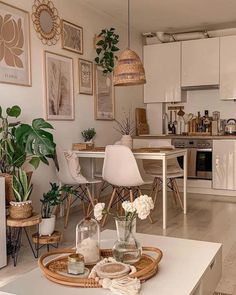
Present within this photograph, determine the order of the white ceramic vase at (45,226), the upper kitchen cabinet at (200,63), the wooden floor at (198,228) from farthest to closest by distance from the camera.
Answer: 1. the upper kitchen cabinet at (200,63)
2. the white ceramic vase at (45,226)
3. the wooden floor at (198,228)

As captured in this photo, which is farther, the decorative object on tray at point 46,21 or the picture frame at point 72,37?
the picture frame at point 72,37

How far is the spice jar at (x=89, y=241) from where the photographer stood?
1.64 m

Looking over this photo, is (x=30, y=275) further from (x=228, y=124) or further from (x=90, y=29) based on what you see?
(x=228, y=124)

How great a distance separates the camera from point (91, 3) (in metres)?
4.62

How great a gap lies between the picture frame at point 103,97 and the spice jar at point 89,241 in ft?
10.7

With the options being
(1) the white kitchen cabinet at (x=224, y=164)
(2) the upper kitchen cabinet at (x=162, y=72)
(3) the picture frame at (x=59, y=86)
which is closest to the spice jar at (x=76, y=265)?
(3) the picture frame at (x=59, y=86)

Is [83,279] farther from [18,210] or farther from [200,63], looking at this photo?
[200,63]

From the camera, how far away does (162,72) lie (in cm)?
597

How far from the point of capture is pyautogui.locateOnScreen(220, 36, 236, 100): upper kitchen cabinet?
17.8 feet

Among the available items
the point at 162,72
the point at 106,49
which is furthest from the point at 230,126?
the point at 106,49

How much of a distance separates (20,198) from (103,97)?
8.36ft

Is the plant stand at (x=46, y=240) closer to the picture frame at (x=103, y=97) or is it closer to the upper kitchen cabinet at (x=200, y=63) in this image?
the picture frame at (x=103, y=97)

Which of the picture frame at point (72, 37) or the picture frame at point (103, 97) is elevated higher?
the picture frame at point (72, 37)

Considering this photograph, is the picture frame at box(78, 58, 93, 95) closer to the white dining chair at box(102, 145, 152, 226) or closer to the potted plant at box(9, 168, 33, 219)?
the white dining chair at box(102, 145, 152, 226)
